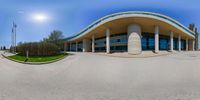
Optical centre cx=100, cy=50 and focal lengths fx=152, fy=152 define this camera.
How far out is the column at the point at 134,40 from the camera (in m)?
29.0

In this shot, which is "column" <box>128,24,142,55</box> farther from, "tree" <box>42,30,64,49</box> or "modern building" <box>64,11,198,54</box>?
"tree" <box>42,30,64,49</box>

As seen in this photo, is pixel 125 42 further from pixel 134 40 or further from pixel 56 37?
pixel 56 37

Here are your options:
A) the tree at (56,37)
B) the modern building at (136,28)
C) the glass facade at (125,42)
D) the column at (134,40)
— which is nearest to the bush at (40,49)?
the tree at (56,37)

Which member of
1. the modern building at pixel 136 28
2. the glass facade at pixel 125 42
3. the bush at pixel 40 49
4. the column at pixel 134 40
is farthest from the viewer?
the glass facade at pixel 125 42

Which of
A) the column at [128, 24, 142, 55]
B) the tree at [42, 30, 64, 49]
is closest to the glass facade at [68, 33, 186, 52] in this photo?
the column at [128, 24, 142, 55]

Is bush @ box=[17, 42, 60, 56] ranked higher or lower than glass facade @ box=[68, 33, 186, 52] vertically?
lower

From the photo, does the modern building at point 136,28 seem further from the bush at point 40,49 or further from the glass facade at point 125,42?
the bush at point 40,49

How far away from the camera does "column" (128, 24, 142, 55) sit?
29.0 metres

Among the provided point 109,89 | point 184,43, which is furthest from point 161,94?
point 184,43

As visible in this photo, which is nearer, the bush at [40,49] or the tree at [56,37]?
the bush at [40,49]

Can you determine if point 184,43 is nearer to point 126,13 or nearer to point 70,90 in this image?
point 126,13

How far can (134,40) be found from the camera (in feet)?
96.1

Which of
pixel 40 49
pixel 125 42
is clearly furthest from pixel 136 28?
pixel 40 49

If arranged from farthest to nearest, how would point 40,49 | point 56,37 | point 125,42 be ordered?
point 125,42
point 56,37
point 40,49
